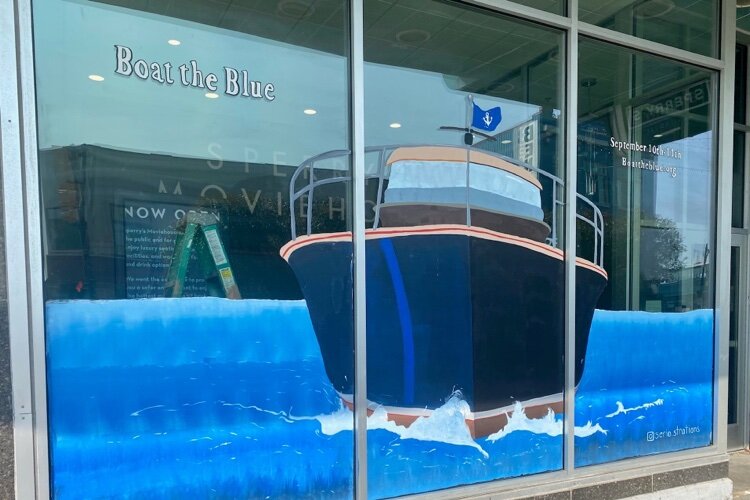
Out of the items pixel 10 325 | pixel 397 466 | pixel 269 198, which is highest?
pixel 269 198

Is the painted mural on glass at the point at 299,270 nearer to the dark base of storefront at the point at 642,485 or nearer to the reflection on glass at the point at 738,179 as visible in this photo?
the dark base of storefront at the point at 642,485

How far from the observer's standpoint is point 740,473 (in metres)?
4.88

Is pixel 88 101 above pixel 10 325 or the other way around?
above

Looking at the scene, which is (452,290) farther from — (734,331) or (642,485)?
(734,331)

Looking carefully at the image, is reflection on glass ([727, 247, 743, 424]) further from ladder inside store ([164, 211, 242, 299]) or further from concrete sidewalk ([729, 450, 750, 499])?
ladder inside store ([164, 211, 242, 299])

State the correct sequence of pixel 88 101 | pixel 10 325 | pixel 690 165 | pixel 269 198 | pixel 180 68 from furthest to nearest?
pixel 690 165 < pixel 269 198 < pixel 180 68 < pixel 88 101 < pixel 10 325

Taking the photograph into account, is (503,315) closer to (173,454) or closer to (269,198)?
(269,198)

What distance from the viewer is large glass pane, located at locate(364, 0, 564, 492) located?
3.26m

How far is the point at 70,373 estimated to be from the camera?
2537 millimetres

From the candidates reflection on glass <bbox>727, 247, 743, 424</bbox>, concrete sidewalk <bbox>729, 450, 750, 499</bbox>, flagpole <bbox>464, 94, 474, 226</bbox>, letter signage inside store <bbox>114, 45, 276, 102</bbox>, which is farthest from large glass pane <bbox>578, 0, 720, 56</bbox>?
concrete sidewalk <bbox>729, 450, 750, 499</bbox>

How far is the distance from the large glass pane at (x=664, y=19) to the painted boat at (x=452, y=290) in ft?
4.62

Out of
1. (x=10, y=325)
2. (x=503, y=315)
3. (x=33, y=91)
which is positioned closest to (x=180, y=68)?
(x=33, y=91)

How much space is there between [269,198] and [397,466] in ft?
6.13

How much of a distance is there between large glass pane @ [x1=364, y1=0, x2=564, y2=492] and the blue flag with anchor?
0.01 metres
